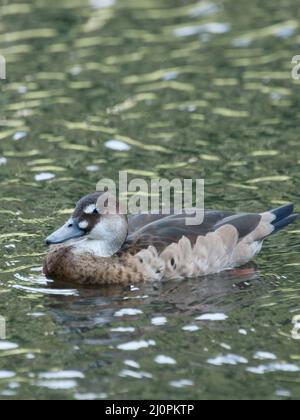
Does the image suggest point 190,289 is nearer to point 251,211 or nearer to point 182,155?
point 251,211

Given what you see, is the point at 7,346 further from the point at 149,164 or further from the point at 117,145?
the point at 117,145

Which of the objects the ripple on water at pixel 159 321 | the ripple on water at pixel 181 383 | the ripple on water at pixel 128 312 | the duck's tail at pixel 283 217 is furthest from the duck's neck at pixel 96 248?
the ripple on water at pixel 181 383

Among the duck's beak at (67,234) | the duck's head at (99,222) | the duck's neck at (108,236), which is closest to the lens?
the duck's beak at (67,234)

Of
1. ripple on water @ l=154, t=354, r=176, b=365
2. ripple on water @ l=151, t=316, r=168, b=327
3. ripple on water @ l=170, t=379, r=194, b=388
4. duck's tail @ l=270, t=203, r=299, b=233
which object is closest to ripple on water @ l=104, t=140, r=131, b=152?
duck's tail @ l=270, t=203, r=299, b=233

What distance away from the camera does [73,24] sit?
20203mm

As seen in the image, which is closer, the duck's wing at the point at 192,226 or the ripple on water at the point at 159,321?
the ripple on water at the point at 159,321

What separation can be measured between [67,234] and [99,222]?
395 millimetres

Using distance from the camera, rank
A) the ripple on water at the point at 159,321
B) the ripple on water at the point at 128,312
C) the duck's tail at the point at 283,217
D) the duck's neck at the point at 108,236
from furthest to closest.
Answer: the duck's tail at the point at 283,217, the duck's neck at the point at 108,236, the ripple on water at the point at 128,312, the ripple on water at the point at 159,321

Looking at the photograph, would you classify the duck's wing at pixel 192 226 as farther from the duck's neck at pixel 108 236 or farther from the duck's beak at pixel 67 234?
the duck's beak at pixel 67 234

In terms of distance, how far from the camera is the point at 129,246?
12797 millimetres

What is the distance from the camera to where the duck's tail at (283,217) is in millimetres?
13500

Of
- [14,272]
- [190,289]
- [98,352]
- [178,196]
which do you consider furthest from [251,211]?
[98,352]

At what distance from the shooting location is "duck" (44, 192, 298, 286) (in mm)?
12695
